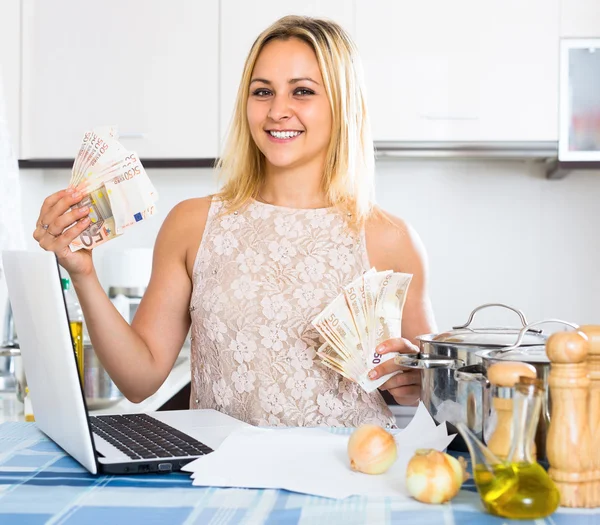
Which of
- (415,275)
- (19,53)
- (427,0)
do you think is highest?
(427,0)

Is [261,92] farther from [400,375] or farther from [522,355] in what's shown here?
[522,355]

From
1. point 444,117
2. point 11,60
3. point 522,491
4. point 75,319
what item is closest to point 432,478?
point 522,491

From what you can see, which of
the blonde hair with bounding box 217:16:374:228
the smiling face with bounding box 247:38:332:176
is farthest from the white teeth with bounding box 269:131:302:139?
the blonde hair with bounding box 217:16:374:228

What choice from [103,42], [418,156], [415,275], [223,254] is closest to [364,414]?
[415,275]

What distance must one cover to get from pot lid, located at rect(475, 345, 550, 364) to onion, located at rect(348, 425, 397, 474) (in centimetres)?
16

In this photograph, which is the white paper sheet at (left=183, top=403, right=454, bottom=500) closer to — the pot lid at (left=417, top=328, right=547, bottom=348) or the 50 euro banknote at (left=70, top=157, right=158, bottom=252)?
the pot lid at (left=417, top=328, right=547, bottom=348)

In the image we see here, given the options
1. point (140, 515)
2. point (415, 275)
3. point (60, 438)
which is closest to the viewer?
point (140, 515)

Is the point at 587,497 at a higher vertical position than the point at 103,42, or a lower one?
lower

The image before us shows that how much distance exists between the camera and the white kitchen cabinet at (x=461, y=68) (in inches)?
111

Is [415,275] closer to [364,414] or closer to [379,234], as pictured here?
[379,234]

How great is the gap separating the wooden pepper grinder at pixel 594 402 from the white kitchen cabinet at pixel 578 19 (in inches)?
87.8

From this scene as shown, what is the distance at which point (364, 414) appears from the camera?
156cm

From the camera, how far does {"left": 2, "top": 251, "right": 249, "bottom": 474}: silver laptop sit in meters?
0.95

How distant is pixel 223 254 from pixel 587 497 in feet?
3.22
